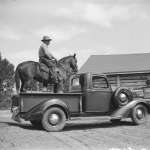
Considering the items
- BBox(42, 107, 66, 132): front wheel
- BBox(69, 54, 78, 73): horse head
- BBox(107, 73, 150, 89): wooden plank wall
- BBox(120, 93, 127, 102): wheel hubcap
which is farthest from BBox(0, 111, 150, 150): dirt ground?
BBox(107, 73, 150, 89): wooden plank wall

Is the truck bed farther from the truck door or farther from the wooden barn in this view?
the wooden barn

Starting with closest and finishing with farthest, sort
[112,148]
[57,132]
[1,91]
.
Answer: [112,148] < [57,132] < [1,91]

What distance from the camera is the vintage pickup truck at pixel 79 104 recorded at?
35.1 feet

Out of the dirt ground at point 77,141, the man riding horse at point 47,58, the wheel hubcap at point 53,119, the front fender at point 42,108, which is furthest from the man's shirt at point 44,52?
the dirt ground at point 77,141

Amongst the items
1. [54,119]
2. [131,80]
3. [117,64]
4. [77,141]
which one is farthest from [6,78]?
[77,141]

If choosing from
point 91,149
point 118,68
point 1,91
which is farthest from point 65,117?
point 1,91

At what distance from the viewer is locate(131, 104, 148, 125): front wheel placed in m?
11.9

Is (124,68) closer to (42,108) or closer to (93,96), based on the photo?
(93,96)

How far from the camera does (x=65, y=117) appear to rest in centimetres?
1089

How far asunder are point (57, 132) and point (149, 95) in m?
8.51

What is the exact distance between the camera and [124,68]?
27.4 m

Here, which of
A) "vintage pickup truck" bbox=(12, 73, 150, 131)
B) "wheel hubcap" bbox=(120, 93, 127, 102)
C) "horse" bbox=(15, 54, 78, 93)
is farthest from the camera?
"horse" bbox=(15, 54, 78, 93)

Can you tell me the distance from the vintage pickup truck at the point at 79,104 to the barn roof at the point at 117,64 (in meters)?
14.1

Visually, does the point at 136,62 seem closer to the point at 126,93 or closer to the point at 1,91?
the point at 1,91
